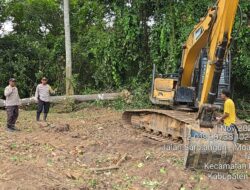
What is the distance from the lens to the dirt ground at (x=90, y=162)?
6.51m

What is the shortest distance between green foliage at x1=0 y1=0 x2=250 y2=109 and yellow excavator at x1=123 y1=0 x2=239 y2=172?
4.07m

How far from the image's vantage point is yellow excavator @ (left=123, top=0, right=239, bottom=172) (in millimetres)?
7180

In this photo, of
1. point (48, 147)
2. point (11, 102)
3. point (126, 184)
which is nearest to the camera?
point (126, 184)

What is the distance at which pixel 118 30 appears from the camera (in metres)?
17.0

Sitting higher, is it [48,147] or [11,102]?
[11,102]

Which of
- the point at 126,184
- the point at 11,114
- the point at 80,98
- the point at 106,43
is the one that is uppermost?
the point at 106,43

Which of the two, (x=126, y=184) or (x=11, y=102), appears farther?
(x=11, y=102)

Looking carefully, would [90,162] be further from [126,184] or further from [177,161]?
[177,161]

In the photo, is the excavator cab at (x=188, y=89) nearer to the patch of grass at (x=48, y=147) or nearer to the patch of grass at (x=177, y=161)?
the patch of grass at (x=177, y=161)

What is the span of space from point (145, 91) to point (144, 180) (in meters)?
9.63

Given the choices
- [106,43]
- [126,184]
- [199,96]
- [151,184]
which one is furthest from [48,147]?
[106,43]

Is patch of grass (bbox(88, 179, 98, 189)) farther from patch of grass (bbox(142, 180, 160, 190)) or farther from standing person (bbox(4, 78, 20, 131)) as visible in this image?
standing person (bbox(4, 78, 20, 131))

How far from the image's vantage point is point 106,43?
17.0m

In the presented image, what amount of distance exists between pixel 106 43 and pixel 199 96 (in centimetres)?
767
